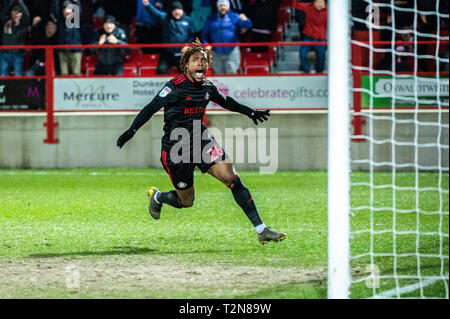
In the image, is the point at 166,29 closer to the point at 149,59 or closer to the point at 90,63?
the point at 149,59

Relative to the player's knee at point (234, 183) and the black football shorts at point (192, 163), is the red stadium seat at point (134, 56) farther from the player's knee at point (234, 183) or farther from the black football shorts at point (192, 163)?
the player's knee at point (234, 183)

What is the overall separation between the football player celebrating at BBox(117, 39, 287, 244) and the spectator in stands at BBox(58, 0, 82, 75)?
8.32 metres

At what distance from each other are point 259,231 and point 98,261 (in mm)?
1492

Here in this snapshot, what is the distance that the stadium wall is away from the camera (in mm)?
14375

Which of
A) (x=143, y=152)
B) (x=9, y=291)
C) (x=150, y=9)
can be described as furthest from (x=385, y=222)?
(x=150, y=9)

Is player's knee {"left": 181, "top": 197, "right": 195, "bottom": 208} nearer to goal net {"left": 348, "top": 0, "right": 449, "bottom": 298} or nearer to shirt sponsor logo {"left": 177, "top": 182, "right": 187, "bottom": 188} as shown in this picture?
shirt sponsor logo {"left": 177, "top": 182, "right": 187, "bottom": 188}

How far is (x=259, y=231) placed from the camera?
7.07 metres

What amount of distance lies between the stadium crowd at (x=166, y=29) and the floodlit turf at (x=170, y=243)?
3.06 m

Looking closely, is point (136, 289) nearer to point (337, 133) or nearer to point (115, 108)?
point (337, 133)

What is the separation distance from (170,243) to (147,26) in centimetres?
879

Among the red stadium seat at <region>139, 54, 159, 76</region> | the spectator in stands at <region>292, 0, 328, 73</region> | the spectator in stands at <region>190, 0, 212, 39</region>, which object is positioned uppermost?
the spectator in stands at <region>190, 0, 212, 39</region>

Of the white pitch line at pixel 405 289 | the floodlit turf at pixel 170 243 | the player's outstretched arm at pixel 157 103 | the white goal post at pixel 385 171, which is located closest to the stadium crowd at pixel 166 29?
the white goal post at pixel 385 171

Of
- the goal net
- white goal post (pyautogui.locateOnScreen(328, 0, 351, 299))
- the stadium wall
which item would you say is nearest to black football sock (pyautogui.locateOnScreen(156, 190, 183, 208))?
the goal net

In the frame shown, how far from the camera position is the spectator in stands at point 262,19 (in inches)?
600
